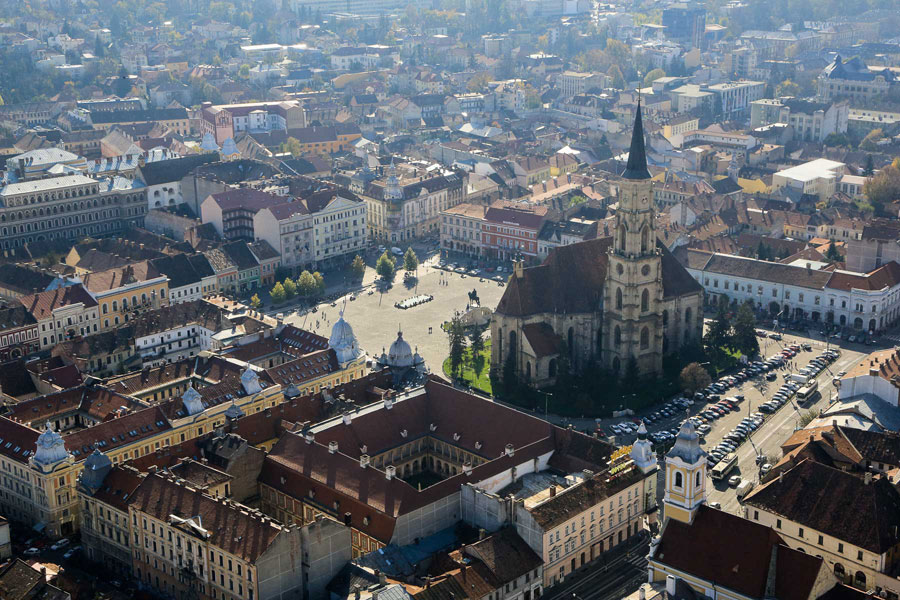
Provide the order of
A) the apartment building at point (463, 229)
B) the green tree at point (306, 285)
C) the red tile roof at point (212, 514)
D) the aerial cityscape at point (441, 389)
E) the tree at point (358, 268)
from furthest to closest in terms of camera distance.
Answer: the apartment building at point (463, 229)
the tree at point (358, 268)
the green tree at point (306, 285)
the aerial cityscape at point (441, 389)
the red tile roof at point (212, 514)

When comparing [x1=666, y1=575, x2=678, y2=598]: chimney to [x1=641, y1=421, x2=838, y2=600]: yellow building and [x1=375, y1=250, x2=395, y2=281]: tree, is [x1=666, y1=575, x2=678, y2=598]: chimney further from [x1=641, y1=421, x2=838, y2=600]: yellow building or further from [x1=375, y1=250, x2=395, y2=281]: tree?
[x1=375, y1=250, x2=395, y2=281]: tree

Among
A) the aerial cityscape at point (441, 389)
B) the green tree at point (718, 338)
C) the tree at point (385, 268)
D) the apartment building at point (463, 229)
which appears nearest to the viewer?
the aerial cityscape at point (441, 389)

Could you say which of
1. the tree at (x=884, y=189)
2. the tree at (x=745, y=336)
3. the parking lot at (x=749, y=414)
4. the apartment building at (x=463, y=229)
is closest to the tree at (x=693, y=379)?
the parking lot at (x=749, y=414)

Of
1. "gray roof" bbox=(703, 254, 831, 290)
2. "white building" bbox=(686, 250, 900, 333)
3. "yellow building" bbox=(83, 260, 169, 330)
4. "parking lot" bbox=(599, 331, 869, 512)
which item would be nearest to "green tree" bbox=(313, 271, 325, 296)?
"yellow building" bbox=(83, 260, 169, 330)

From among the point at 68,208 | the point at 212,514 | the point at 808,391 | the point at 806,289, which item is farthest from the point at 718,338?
the point at 68,208

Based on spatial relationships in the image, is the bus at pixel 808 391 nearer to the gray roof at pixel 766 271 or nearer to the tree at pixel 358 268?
the gray roof at pixel 766 271

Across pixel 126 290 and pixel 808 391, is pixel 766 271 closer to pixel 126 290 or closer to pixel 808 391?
pixel 808 391
